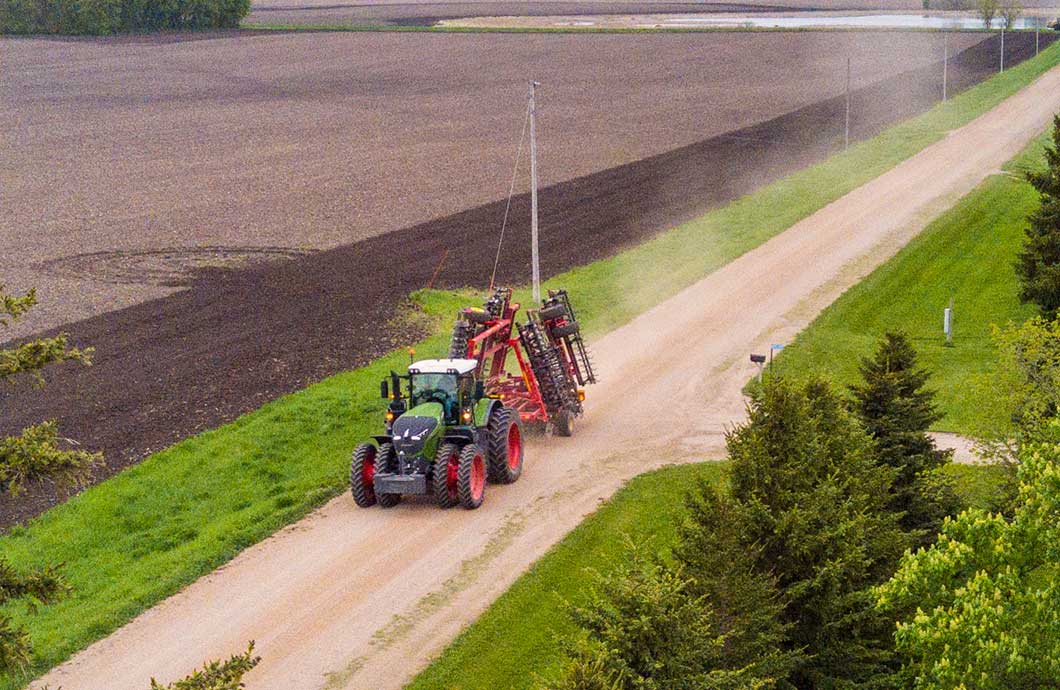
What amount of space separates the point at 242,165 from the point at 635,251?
94.7 ft

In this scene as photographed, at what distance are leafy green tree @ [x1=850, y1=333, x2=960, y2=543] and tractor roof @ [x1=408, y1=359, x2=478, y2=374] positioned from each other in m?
8.17

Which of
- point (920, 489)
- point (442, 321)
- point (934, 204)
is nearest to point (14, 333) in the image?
point (442, 321)

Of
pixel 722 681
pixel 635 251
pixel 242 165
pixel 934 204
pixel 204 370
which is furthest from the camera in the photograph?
pixel 242 165

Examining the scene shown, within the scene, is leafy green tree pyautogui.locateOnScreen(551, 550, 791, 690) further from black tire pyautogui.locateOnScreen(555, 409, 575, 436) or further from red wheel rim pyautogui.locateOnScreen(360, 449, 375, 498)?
black tire pyautogui.locateOnScreen(555, 409, 575, 436)

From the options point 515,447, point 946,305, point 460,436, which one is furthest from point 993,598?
point 946,305

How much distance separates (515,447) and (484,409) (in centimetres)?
128

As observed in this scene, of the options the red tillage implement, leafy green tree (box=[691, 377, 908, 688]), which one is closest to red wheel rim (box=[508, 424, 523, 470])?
the red tillage implement

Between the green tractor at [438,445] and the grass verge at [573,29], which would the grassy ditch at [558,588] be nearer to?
the green tractor at [438,445]

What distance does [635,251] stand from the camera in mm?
53125

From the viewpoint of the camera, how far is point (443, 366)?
29.0m

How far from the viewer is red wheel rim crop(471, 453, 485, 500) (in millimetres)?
27891

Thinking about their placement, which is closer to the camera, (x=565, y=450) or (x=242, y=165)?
(x=565, y=450)

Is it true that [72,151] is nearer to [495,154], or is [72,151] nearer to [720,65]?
[495,154]

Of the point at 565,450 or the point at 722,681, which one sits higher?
the point at 722,681
